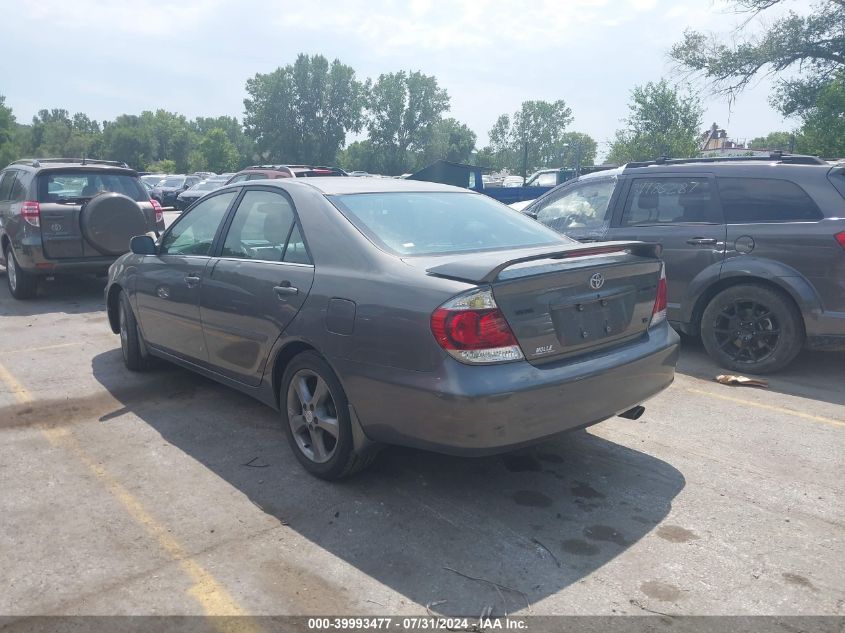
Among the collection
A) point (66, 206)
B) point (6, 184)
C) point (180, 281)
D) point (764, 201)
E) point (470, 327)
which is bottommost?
point (180, 281)

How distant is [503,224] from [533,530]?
1921 mm

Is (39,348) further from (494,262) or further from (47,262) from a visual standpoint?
(494,262)

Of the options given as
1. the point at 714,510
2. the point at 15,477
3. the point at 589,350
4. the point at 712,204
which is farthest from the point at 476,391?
the point at 712,204

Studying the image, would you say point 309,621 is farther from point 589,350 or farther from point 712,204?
point 712,204

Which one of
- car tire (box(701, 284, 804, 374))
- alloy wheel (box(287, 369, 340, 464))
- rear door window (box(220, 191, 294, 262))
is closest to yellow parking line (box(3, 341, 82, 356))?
rear door window (box(220, 191, 294, 262))

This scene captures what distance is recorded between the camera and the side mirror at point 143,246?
17.4 feet

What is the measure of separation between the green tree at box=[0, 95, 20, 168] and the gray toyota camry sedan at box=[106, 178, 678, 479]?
261 feet

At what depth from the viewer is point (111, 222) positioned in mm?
8648

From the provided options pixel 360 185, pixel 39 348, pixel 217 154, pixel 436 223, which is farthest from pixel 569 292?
pixel 217 154

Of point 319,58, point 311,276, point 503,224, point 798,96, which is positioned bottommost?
point 311,276

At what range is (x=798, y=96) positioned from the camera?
22344 mm

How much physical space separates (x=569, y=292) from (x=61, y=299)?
838 cm

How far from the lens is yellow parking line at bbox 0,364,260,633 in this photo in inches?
107

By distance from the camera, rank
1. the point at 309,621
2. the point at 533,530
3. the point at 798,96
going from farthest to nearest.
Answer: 1. the point at 798,96
2. the point at 533,530
3. the point at 309,621
